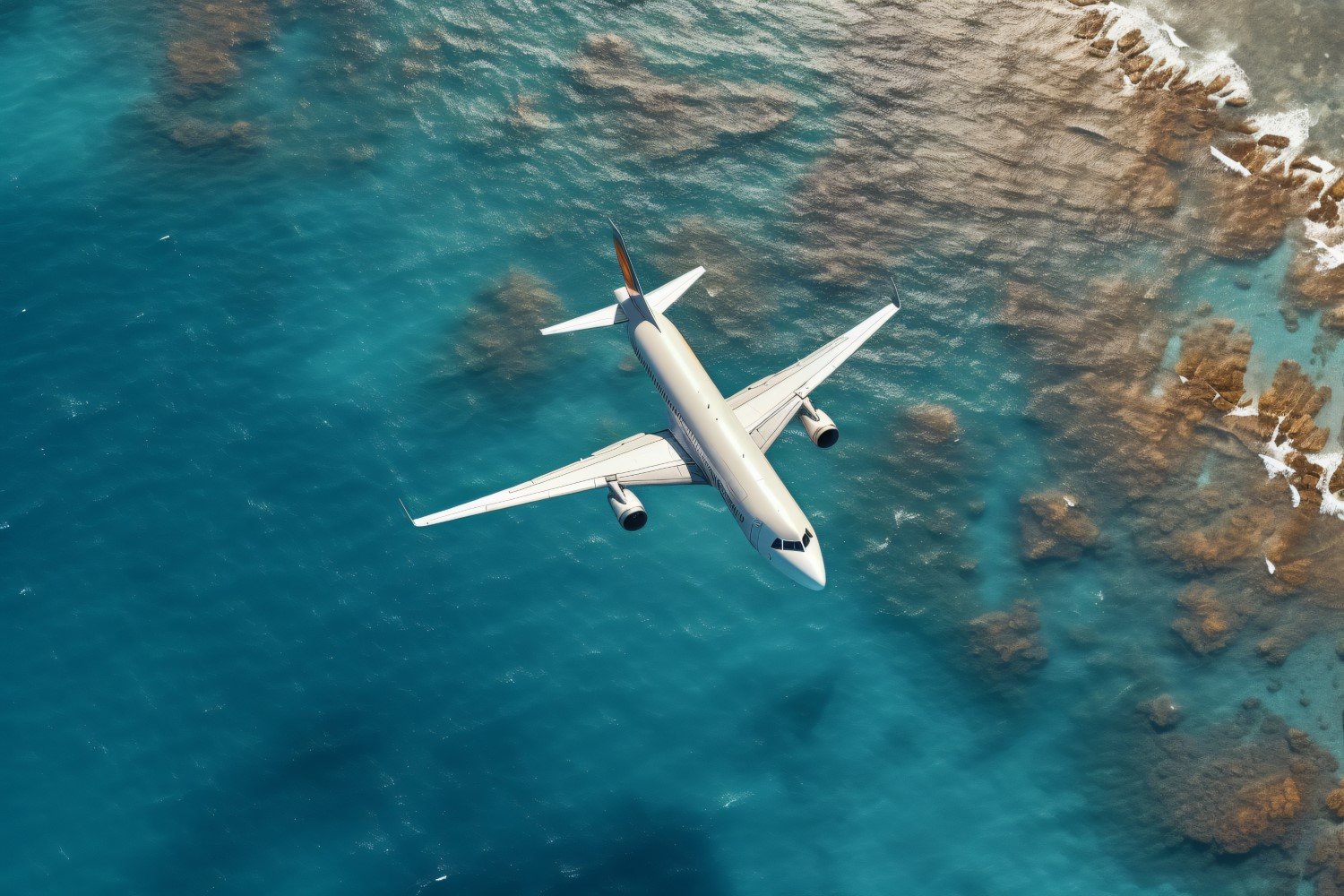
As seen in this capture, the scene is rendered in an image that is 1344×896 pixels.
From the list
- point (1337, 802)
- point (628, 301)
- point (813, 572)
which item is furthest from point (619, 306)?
point (1337, 802)

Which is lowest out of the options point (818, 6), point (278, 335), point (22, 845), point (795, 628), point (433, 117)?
point (22, 845)

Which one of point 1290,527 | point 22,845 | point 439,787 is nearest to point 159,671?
point 22,845

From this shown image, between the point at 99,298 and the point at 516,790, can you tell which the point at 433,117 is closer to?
the point at 99,298

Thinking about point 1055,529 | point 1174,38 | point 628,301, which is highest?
point 1174,38

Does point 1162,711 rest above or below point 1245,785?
above

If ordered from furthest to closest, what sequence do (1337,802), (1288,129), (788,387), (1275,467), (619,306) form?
1. (1288,129)
2. (1275,467)
3. (619,306)
4. (788,387)
5. (1337,802)

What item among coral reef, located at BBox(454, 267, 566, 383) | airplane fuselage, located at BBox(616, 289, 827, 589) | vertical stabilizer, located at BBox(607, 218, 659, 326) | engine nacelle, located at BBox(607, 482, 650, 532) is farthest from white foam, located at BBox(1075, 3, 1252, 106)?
engine nacelle, located at BBox(607, 482, 650, 532)

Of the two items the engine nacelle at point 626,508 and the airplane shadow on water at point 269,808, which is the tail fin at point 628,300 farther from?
the airplane shadow on water at point 269,808

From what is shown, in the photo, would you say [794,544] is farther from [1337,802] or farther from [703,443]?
[1337,802]
